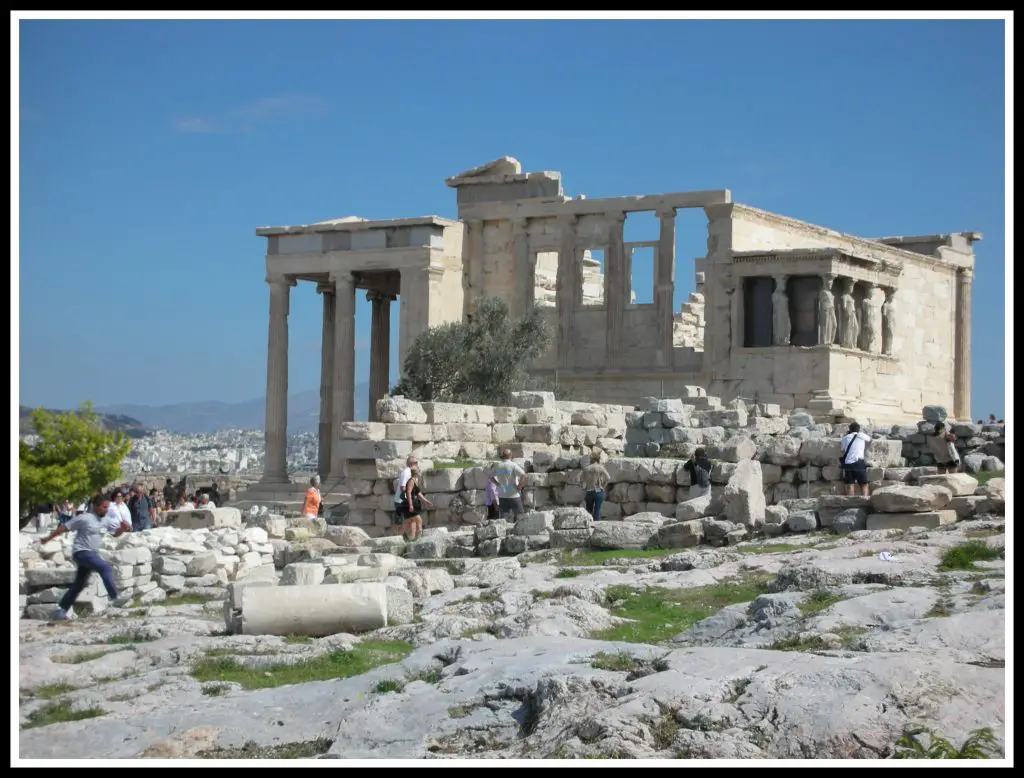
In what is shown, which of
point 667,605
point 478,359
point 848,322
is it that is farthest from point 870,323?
point 667,605

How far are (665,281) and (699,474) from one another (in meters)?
18.3

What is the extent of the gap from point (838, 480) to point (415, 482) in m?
4.68

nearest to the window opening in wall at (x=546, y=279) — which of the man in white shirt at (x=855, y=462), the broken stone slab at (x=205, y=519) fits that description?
A: the broken stone slab at (x=205, y=519)

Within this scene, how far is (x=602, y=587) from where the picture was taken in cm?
1288

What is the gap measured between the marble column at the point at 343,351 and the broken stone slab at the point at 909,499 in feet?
74.3

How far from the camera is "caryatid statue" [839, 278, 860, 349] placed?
34.9 meters

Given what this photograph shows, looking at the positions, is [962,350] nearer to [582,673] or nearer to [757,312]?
[757,312]

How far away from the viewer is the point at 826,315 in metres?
34.3

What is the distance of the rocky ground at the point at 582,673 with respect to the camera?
8078mm

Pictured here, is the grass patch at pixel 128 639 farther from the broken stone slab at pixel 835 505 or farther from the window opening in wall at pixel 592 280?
the window opening in wall at pixel 592 280

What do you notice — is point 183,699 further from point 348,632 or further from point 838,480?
point 838,480
